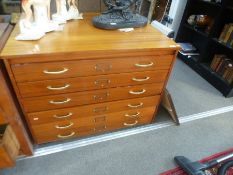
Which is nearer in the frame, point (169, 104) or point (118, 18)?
point (118, 18)

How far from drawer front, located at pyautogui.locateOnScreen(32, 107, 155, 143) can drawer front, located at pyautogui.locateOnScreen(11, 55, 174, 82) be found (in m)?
0.37

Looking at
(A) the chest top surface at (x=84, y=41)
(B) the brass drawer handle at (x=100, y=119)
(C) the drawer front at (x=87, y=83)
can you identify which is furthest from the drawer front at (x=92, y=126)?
(A) the chest top surface at (x=84, y=41)

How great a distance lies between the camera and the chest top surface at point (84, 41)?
890 mm

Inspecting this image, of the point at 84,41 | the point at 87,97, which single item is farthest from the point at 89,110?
the point at 84,41

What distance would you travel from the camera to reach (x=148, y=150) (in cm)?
136

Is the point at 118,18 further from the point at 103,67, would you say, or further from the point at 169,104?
the point at 169,104

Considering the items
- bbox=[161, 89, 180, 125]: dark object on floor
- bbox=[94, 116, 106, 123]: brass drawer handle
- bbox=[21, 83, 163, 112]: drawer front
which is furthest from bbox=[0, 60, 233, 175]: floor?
bbox=[21, 83, 163, 112]: drawer front

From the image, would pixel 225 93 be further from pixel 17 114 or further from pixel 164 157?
pixel 17 114

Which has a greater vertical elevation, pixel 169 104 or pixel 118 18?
pixel 118 18

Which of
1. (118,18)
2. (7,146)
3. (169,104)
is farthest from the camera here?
(169,104)

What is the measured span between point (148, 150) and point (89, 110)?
528 mm

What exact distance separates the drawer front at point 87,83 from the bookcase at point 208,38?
1161 mm

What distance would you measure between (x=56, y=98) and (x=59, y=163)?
18.3 inches

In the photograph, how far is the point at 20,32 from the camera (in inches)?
39.6
